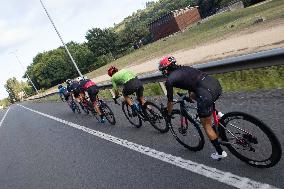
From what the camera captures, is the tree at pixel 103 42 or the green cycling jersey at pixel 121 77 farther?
the tree at pixel 103 42

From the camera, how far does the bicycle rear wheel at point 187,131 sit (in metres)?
6.57

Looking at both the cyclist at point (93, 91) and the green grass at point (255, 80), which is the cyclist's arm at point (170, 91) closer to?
the green grass at point (255, 80)

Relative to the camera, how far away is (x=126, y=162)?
7.31 metres

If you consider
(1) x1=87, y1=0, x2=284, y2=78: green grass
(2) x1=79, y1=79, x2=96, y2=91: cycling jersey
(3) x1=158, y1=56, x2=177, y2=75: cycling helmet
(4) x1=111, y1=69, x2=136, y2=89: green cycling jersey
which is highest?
(3) x1=158, y1=56, x2=177, y2=75: cycling helmet

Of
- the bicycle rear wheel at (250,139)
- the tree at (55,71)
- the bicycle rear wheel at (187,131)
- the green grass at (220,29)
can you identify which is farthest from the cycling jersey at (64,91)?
the tree at (55,71)

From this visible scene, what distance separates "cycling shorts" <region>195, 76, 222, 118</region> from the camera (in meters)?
5.57

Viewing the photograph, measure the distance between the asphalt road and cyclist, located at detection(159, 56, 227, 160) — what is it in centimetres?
48

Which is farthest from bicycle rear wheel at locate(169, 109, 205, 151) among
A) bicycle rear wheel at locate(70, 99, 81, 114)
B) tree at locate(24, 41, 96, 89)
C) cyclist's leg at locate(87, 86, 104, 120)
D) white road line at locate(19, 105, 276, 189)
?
tree at locate(24, 41, 96, 89)

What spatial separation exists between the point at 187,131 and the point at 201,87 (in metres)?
1.56

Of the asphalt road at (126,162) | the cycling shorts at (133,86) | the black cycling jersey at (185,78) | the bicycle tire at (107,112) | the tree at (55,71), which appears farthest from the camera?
the tree at (55,71)

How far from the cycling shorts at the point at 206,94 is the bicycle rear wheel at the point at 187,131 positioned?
0.87 meters

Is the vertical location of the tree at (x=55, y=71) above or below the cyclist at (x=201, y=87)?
below

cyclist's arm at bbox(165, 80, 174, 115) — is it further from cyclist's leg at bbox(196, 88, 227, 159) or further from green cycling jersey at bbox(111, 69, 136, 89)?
green cycling jersey at bbox(111, 69, 136, 89)

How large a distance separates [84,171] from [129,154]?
96 centimetres
